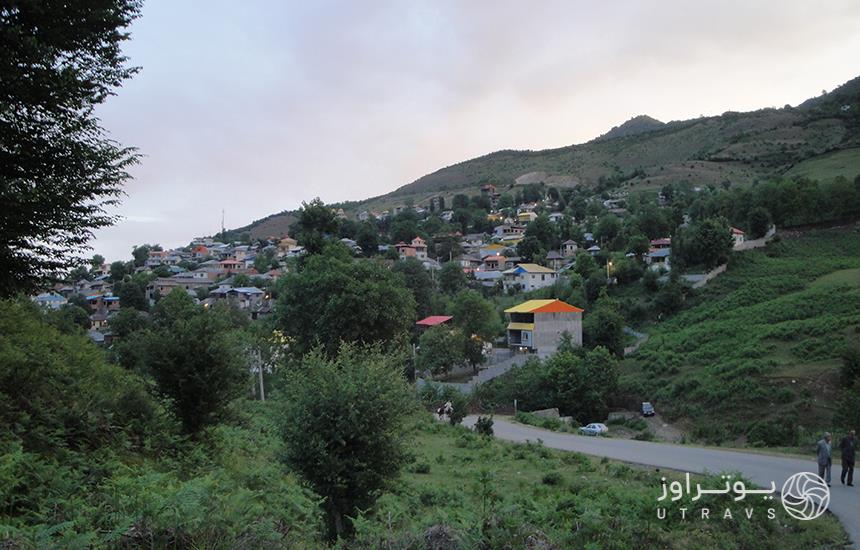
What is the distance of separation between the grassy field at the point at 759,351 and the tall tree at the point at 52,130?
19961 mm

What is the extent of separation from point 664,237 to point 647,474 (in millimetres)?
64100

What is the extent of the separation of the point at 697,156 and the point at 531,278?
8103 centimetres

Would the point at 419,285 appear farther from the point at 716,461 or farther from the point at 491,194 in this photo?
the point at 491,194

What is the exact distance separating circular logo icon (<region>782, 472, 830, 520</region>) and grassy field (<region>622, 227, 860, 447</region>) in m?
7.99

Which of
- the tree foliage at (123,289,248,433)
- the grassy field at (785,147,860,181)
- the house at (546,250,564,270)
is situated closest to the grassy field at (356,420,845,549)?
the tree foliage at (123,289,248,433)

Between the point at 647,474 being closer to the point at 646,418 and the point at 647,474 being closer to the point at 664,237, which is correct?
the point at 646,418

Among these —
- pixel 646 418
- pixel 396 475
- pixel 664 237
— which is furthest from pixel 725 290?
pixel 396 475

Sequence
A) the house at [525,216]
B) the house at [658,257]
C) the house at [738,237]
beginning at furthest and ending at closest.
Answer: the house at [525,216]
the house at [658,257]
the house at [738,237]

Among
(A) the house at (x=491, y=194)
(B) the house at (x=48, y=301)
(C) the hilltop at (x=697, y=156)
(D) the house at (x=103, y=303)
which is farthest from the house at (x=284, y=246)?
(C) the hilltop at (x=697, y=156)

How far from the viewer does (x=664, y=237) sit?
7169 cm

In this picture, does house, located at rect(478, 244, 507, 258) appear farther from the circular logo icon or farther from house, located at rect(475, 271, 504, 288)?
the circular logo icon

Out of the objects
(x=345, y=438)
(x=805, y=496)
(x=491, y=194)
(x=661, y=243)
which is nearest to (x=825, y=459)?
(x=805, y=496)

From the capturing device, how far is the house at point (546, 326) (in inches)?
1828

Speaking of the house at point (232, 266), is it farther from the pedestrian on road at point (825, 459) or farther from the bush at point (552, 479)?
the pedestrian on road at point (825, 459)
